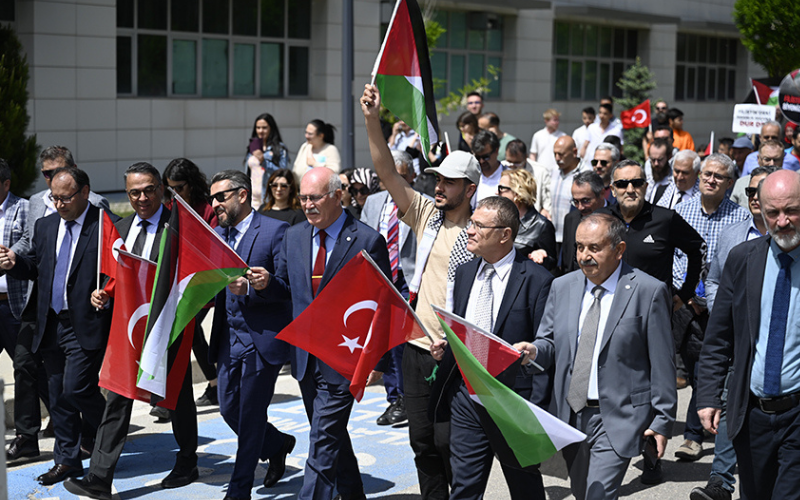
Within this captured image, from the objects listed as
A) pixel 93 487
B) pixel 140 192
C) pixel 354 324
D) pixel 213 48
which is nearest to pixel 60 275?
pixel 140 192

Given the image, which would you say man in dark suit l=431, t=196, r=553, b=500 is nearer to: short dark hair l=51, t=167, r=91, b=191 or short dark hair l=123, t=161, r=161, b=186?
short dark hair l=123, t=161, r=161, b=186

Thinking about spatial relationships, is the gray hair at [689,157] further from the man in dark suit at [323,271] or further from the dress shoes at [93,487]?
the dress shoes at [93,487]

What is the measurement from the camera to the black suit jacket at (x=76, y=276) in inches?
269

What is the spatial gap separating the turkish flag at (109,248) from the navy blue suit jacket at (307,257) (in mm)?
1230

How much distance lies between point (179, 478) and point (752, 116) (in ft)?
36.4

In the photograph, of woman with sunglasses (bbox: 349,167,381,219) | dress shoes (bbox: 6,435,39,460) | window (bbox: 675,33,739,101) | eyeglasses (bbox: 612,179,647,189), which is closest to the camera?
dress shoes (bbox: 6,435,39,460)

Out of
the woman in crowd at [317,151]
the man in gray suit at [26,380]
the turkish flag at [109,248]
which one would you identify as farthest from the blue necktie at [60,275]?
the woman in crowd at [317,151]

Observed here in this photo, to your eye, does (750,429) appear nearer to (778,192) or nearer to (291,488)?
(778,192)

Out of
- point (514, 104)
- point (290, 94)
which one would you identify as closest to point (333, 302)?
point (290, 94)

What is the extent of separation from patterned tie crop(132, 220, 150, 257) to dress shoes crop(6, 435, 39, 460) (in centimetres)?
176

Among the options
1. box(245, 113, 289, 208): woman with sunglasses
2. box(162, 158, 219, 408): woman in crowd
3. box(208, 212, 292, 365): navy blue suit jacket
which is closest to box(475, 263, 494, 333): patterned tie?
box(208, 212, 292, 365): navy blue suit jacket

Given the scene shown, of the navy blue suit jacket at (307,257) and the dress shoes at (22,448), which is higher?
the navy blue suit jacket at (307,257)

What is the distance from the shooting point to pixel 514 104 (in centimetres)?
2958

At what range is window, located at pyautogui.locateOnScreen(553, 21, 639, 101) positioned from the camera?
1284 inches
